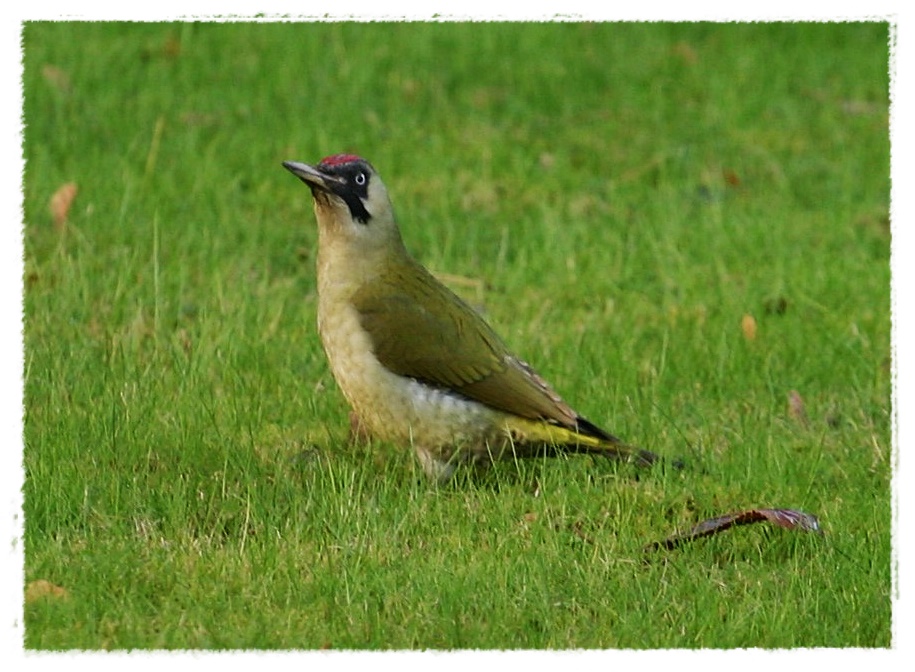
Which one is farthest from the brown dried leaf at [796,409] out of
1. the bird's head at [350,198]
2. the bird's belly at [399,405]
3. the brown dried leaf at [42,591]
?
the brown dried leaf at [42,591]

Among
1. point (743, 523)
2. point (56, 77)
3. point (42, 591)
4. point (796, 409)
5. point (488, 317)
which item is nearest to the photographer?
point (42, 591)

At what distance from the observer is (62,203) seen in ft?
26.9

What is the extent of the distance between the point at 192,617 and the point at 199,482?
0.94m

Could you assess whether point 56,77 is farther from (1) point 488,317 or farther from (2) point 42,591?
(2) point 42,591

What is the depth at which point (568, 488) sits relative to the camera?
5.71 metres

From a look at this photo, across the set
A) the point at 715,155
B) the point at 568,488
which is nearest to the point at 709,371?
the point at 568,488

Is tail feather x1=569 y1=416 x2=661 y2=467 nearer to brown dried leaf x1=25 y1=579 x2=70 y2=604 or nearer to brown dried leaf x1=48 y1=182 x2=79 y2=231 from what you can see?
brown dried leaf x1=25 y1=579 x2=70 y2=604

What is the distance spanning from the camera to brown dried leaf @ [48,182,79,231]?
812 cm

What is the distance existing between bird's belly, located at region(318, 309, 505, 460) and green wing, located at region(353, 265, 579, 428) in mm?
36

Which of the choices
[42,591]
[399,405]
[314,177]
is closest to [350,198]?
[314,177]

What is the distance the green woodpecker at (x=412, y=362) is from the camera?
234 inches

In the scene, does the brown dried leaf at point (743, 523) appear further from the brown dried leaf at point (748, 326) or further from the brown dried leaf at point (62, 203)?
the brown dried leaf at point (62, 203)

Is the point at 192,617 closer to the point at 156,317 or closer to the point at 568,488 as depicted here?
the point at 568,488

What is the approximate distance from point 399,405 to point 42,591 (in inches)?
61.8
